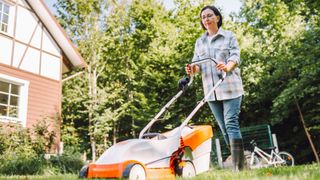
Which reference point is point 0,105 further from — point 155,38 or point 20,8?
point 155,38

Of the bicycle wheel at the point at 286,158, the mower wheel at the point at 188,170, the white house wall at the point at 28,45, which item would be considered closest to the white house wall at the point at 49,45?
the white house wall at the point at 28,45

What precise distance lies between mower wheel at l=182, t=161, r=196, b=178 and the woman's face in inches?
59.3

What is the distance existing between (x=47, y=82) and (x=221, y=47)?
9.80 m

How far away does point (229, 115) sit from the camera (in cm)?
365

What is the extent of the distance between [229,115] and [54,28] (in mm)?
10414

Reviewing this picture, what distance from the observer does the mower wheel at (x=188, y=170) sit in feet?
11.7

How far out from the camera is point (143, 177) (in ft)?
10.2

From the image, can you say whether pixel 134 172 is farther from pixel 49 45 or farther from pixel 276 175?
pixel 49 45

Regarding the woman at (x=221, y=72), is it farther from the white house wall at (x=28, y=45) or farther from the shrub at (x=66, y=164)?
the white house wall at (x=28, y=45)

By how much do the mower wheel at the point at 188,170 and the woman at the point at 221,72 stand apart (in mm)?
416

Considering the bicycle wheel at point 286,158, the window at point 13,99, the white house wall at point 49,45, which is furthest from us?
the white house wall at point 49,45

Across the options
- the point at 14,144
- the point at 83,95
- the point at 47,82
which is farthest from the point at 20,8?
the point at 83,95

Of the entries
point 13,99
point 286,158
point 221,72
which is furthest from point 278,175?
point 13,99

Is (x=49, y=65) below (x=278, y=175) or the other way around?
the other way around
